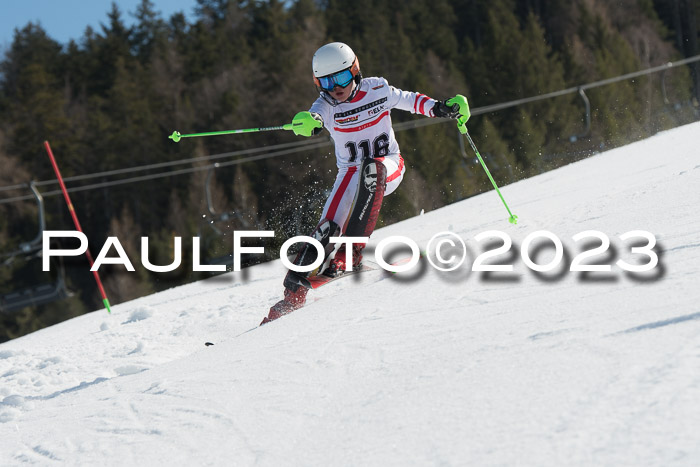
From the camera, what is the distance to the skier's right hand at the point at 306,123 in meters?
4.62

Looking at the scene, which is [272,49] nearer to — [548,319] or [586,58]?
[586,58]

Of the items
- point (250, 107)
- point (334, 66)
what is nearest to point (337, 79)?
point (334, 66)

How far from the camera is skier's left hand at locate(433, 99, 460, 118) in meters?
4.94

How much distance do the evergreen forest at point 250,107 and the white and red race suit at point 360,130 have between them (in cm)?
2587

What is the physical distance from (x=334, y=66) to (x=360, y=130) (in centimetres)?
43

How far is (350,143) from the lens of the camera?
4957 mm

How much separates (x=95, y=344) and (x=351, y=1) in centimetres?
4814

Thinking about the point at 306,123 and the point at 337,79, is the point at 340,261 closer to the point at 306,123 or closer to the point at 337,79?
the point at 306,123

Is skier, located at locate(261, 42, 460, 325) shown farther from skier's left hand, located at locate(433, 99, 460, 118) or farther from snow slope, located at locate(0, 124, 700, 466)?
snow slope, located at locate(0, 124, 700, 466)

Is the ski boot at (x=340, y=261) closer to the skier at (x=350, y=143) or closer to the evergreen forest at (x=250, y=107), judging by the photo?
the skier at (x=350, y=143)

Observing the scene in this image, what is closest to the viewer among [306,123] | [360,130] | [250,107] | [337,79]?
[306,123]

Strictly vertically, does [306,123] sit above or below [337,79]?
below

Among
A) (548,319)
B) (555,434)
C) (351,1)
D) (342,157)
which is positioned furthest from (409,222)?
(351,1)

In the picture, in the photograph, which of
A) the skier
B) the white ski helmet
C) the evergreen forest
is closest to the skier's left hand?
the skier
